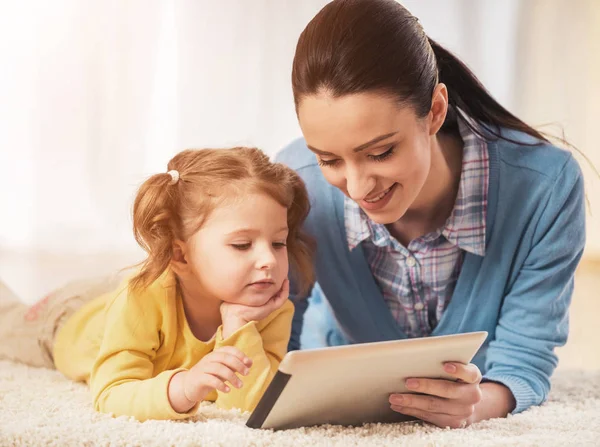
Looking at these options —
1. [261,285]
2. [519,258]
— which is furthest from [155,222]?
[519,258]

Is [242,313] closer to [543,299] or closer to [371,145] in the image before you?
[371,145]

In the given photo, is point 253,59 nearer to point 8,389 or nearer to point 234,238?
point 234,238

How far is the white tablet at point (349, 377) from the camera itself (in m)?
0.97

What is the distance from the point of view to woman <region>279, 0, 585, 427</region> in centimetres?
114

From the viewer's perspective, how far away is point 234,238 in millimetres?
1213

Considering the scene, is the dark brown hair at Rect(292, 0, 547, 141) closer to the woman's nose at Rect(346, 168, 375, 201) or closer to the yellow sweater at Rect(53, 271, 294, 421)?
the woman's nose at Rect(346, 168, 375, 201)

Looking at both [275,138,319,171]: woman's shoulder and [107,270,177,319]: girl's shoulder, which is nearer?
[107,270,177,319]: girl's shoulder

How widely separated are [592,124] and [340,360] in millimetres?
2008

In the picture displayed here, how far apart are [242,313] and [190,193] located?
22cm

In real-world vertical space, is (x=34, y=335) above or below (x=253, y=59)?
below

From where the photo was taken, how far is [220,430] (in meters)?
1.02

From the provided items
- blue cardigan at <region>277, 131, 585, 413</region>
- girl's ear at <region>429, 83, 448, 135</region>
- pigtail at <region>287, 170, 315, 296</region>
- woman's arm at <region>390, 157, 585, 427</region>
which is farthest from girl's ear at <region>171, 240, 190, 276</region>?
woman's arm at <region>390, 157, 585, 427</region>

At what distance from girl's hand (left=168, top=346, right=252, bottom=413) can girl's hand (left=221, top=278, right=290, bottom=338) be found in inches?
5.6

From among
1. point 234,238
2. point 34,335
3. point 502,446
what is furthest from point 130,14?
point 502,446
